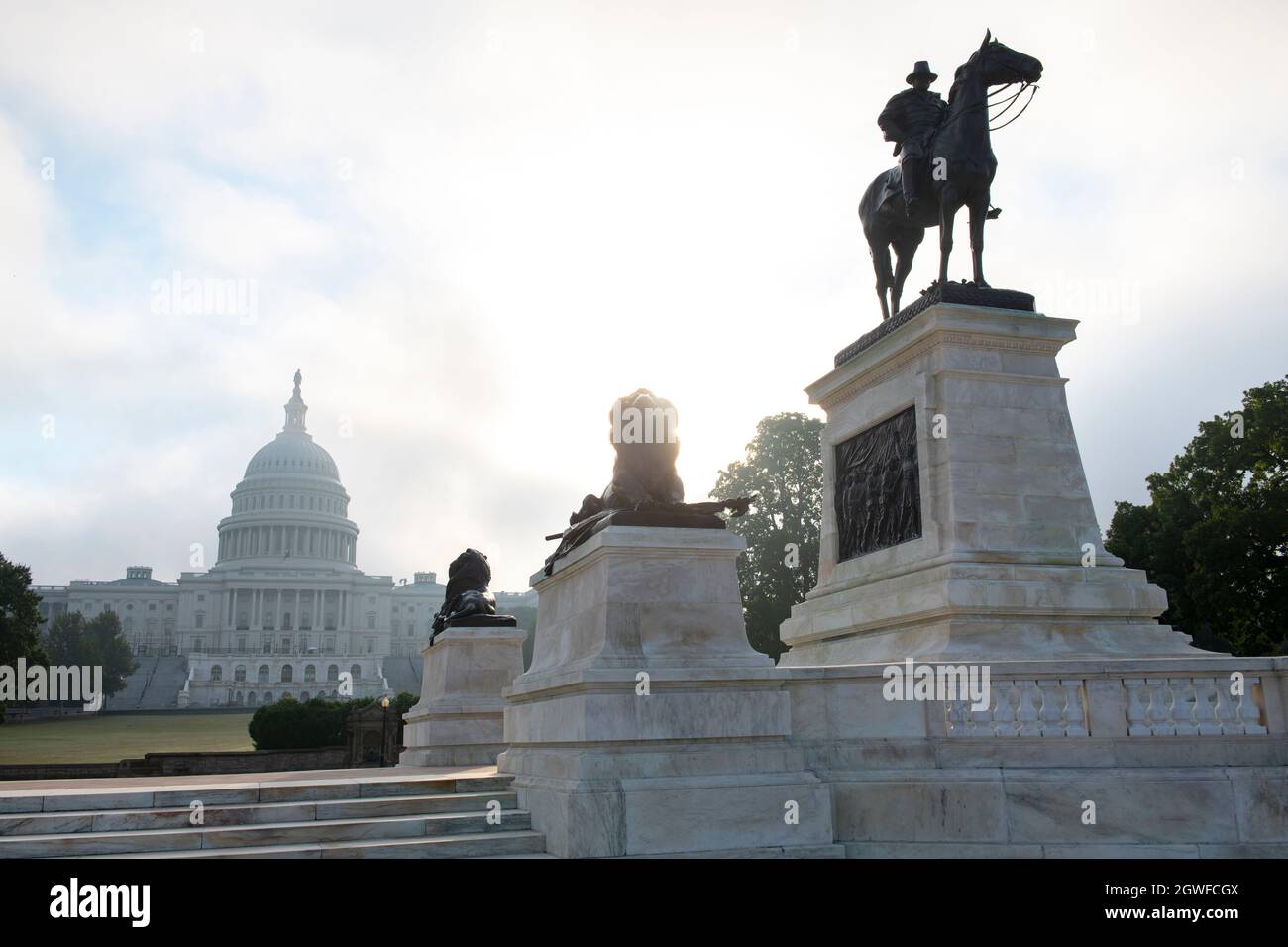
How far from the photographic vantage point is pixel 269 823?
9.65 meters

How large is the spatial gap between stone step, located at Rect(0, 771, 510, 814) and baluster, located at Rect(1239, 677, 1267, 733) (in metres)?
7.07

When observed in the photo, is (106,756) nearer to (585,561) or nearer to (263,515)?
(585,561)

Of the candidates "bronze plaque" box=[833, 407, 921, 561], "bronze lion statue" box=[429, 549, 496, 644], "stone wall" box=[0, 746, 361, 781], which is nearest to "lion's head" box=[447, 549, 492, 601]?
"bronze lion statue" box=[429, 549, 496, 644]

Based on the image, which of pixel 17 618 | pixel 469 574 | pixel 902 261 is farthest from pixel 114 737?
pixel 902 261

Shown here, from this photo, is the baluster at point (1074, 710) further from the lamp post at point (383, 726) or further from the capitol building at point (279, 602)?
the capitol building at point (279, 602)

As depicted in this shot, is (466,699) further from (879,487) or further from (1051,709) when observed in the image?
(1051,709)

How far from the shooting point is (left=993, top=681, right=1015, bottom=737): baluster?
381 inches

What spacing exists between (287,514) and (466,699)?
547 feet

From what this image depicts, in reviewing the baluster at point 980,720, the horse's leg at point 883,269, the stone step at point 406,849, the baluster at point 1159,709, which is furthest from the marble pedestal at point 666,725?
the horse's leg at point 883,269

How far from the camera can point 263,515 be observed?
176250mm

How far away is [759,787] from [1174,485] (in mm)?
38760

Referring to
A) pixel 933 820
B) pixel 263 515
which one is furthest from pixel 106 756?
pixel 263 515

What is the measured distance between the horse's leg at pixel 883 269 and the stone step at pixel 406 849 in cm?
919
